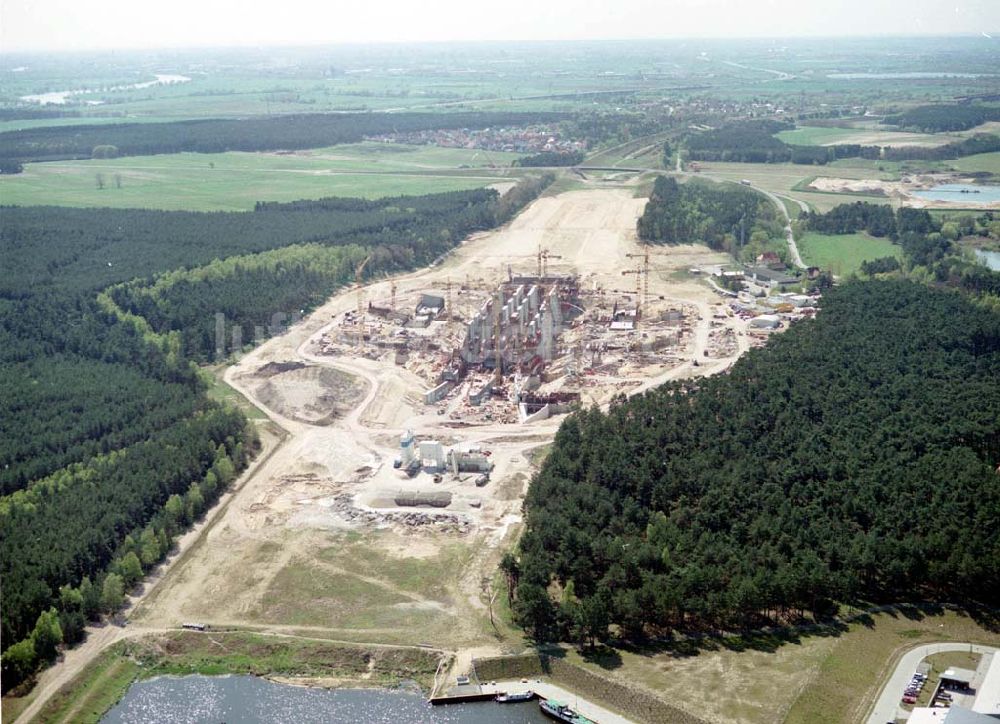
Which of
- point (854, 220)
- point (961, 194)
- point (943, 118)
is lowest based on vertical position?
point (854, 220)

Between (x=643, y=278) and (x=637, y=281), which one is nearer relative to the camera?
(x=637, y=281)

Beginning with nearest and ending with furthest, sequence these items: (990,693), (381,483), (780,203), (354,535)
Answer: (990,693) → (354,535) → (381,483) → (780,203)

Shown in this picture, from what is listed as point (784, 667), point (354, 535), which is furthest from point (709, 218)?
point (784, 667)

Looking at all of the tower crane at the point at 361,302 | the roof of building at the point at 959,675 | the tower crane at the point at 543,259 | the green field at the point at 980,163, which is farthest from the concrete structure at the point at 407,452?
the green field at the point at 980,163

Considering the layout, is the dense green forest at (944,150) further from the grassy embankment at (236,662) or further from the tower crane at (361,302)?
the grassy embankment at (236,662)

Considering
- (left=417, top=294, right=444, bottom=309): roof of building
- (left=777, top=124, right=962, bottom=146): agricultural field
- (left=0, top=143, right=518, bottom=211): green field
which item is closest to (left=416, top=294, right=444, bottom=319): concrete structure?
(left=417, top=294, right=444, bottom=309): roof of building

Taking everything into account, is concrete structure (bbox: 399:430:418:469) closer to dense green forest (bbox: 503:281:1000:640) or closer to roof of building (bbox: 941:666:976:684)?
Answer: dense green forest (bbox: 503:281:1000:640)

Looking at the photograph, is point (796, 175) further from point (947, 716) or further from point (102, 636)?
point (102, 636)

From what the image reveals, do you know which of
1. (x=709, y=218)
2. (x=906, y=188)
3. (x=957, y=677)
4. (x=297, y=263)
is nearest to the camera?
(x=957, y=677)
